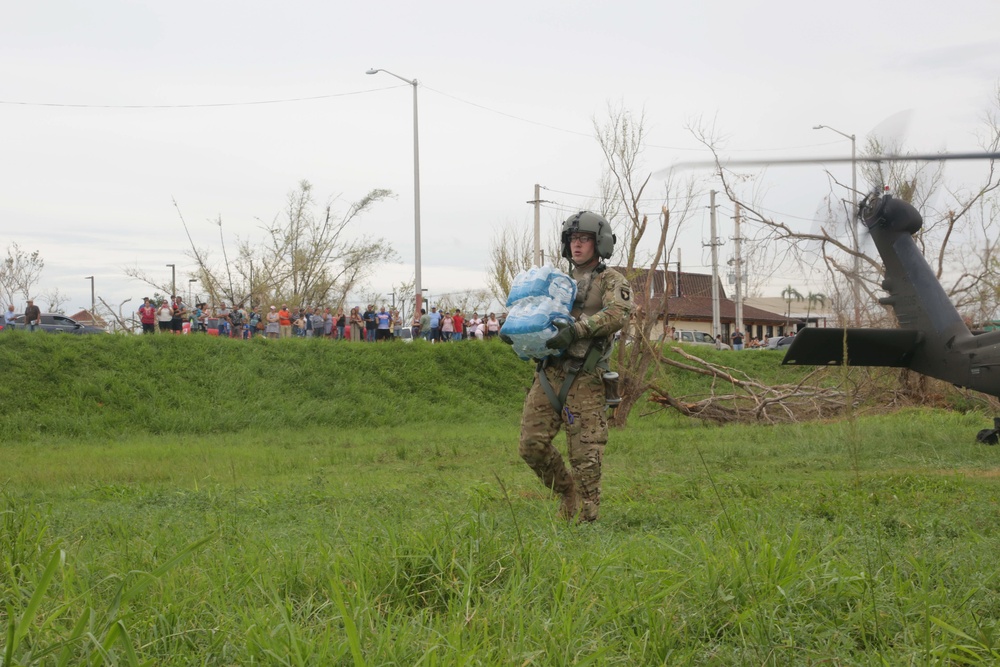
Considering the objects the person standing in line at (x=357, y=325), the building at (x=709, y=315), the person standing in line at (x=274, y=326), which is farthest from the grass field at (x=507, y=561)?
the building at (x=709, y=315)

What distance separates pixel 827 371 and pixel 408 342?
10830 millimetres

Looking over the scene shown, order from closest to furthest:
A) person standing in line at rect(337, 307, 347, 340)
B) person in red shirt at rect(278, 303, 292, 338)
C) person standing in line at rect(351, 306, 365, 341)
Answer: person in red shirt at rect(278, 303, 292, 338) → person standing in line at rect(351, 306, 365, 341) → person standing in line at rect(337, 307, 347, 340)

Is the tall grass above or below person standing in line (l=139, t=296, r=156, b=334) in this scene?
below

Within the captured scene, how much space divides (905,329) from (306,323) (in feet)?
63.8

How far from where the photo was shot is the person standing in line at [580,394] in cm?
596

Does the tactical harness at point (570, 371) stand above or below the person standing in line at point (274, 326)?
below

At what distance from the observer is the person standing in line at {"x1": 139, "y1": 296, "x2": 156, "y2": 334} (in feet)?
75.8

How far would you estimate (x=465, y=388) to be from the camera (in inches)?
870

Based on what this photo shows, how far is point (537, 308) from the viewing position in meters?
6.01

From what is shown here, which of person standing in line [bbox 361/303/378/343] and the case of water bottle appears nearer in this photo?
the case of water bottle

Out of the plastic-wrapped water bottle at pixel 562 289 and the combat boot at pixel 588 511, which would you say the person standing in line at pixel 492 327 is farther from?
the combat boot at pixel 588 511

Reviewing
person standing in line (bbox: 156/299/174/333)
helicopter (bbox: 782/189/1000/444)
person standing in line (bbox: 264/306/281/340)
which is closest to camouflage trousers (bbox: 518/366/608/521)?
helicopter (bbox: 782/189/1000/444)

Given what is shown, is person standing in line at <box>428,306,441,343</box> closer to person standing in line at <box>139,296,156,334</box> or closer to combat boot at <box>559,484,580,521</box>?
person standing in line at <box>139,296,156,334</box>

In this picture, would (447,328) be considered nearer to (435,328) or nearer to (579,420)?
(435,328)
